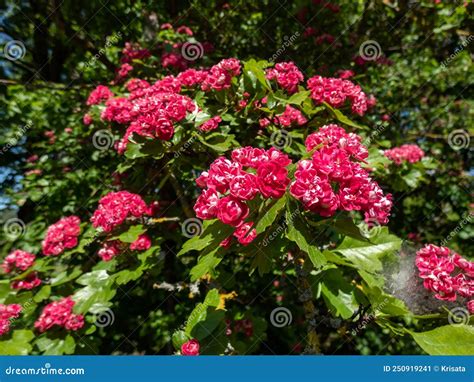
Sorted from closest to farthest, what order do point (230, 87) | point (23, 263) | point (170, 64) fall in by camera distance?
point (230, 87) → point (23, 263) → point (170, 64)

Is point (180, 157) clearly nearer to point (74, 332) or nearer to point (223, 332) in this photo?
point (223, 332)

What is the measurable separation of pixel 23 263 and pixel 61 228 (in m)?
0.53

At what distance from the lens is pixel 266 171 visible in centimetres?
143

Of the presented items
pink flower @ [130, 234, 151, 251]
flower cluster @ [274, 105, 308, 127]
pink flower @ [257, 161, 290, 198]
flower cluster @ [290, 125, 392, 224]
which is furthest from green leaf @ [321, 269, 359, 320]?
pink flower @ [130, 234, 151, 251]

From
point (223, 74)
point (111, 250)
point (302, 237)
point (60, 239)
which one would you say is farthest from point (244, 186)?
point (60, 239)

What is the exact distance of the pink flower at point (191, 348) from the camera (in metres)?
1.86

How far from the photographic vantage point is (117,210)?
97.7 inches

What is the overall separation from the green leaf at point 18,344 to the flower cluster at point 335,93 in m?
2.61

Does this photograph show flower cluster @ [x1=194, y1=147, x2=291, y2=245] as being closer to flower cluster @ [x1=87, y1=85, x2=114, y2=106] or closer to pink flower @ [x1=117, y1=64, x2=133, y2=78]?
flower cluster @ [x1=87, y1=85, x2=114, y2=106]

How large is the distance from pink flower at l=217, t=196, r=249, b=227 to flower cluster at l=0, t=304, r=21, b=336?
2227mm

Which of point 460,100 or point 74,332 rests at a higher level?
point 460,100

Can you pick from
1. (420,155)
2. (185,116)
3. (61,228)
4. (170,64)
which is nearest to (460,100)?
(420,155)

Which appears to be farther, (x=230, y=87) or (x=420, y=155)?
(x=420, y=155)

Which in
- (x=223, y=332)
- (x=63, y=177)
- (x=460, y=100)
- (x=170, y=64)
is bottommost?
(x=63, y=177)
